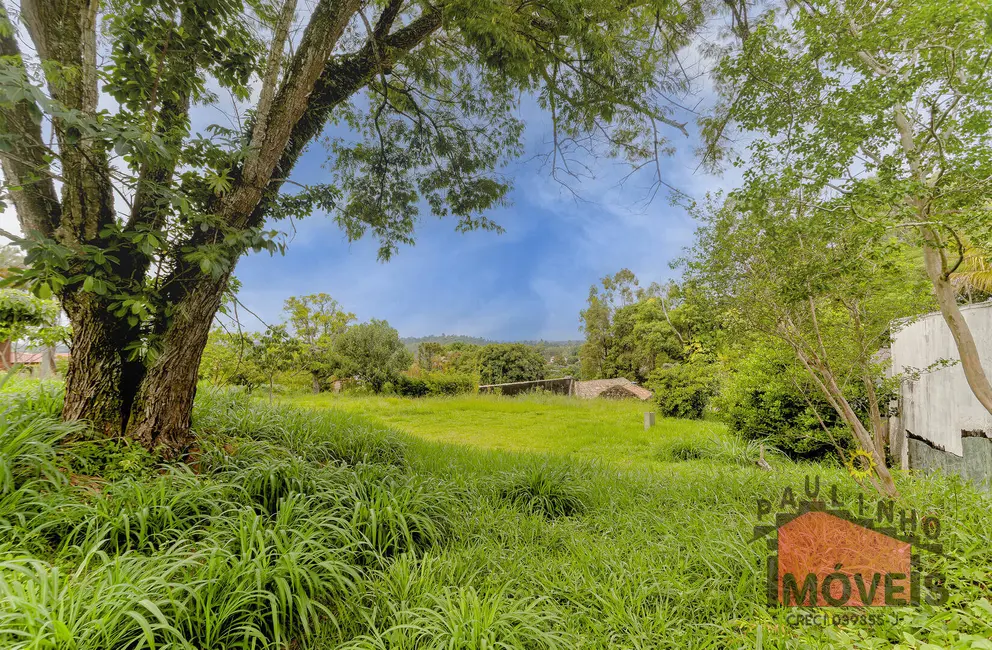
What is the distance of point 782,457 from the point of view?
551cm

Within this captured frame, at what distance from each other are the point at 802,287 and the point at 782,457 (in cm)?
395

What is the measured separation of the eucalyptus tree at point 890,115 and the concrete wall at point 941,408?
1.63m

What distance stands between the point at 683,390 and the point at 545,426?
3.57 meters

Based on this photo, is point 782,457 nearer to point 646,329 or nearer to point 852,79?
point 852,79

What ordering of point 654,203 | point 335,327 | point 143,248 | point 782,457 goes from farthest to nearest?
point 335,327, point 782,457, point 654,203, point 143,248

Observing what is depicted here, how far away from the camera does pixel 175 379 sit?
9.27ft

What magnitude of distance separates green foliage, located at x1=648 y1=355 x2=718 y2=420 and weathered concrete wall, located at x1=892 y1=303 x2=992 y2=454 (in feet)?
11.5

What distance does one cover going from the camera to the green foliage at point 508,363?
22.5 m

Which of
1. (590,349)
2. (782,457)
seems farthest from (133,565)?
(590,349)

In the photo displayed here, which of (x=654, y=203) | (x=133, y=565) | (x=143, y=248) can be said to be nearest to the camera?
(x=133, y=565)

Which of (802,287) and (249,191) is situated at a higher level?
(249,191)

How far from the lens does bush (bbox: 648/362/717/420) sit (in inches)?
357

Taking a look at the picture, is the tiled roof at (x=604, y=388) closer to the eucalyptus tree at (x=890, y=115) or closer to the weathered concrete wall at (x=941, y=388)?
the weathered concrete wall at (x=941, y=388)

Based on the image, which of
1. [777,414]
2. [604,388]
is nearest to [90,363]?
[777,414]
